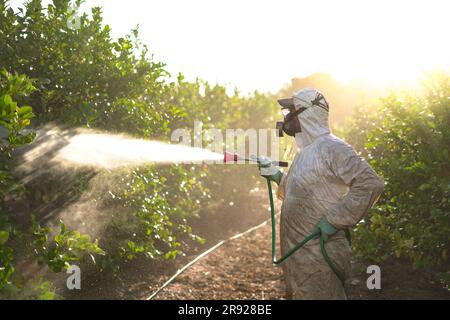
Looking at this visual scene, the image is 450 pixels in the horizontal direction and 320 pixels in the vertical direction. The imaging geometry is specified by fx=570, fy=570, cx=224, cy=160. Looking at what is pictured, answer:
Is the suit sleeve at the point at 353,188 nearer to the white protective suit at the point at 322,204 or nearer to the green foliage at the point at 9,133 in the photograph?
the white protective suit at the point at 322,204

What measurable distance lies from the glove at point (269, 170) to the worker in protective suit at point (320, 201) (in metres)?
0.41

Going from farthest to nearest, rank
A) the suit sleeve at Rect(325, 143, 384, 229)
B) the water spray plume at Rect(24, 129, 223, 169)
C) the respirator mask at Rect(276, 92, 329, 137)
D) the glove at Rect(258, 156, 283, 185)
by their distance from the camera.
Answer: the water spray plume at Rect(24, 129, 223, 169), the glove at Rect(258, 156, 283, 185), the respirator mask at Rect(276, 92, 329, 137), the suit sleeve at Rect(325, 143, 384, 229)

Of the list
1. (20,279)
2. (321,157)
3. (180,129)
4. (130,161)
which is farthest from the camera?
(180,129)

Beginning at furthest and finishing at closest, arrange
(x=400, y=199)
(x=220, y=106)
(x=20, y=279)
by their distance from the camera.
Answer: (x=220, y=106) → (x=400, y=199) → (x=20, y=279)

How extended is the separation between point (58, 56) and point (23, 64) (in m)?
0.54

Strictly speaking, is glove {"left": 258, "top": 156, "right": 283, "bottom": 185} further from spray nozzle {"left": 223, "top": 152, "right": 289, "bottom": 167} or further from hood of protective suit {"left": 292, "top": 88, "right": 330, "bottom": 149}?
hood of protective suit {"left": 292, "top": 88, "right": 330, "bottom": 149}

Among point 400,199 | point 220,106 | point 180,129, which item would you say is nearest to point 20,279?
point 400,199

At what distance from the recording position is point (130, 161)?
8.55 meters

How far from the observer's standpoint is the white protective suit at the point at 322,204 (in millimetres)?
4293

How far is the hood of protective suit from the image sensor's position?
15.3 feet

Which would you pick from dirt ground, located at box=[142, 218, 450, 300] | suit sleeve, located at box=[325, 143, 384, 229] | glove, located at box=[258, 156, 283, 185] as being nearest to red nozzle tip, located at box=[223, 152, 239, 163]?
glove, located at box=[258, 156, 283, 185]

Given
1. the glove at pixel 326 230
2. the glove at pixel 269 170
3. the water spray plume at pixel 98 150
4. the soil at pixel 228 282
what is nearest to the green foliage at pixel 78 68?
the water spray plume at pixel 98 150

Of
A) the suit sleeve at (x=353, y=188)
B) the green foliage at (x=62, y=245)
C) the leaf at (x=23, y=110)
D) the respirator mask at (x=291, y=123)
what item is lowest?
the green foliage at (x=62, y=245)

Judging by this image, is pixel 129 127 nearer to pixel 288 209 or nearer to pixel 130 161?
pixel 130 161
